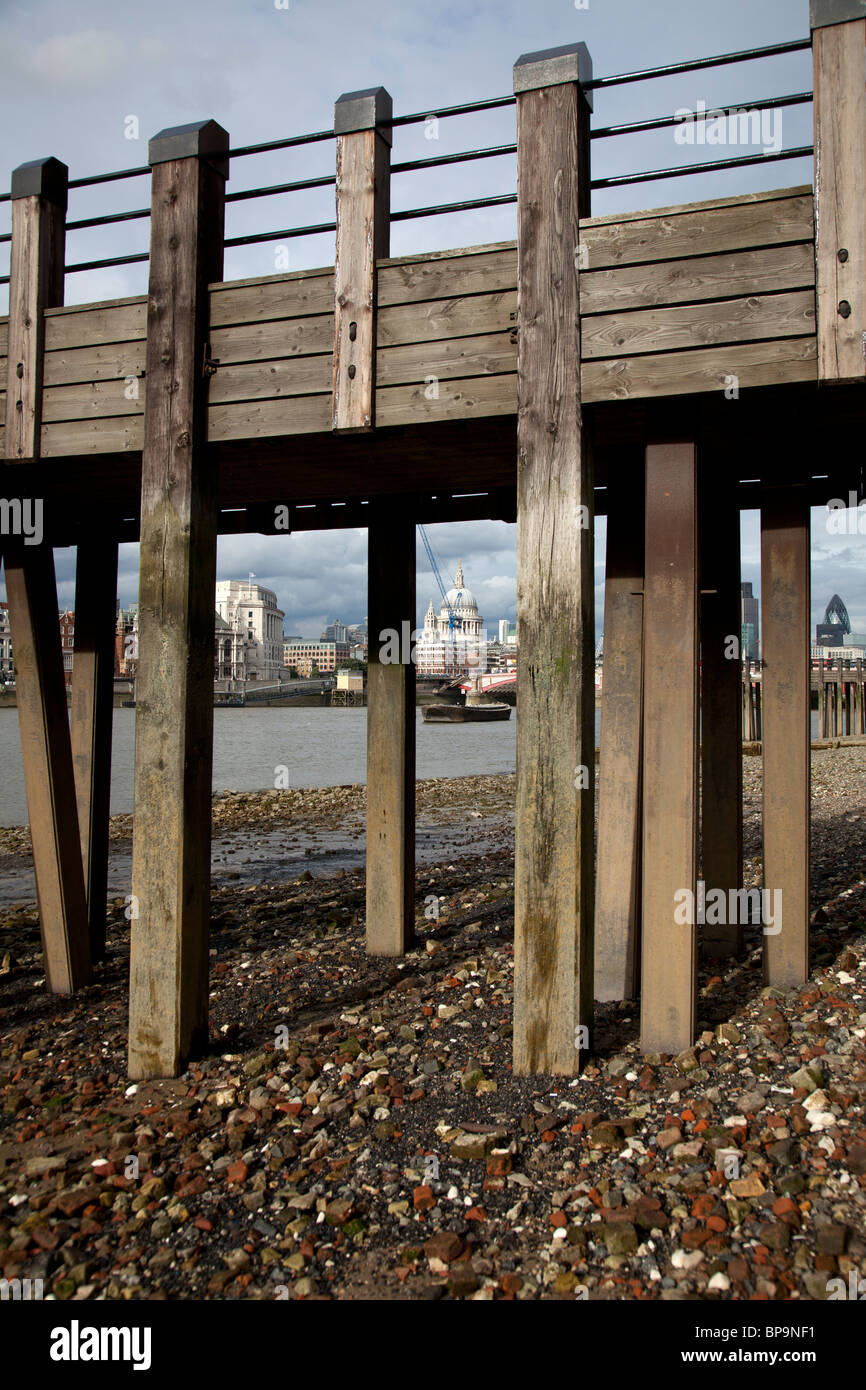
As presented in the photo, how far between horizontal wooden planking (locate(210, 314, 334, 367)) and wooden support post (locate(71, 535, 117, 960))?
3.42 meters

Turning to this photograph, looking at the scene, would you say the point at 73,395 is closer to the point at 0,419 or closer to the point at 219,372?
the point at 0,419

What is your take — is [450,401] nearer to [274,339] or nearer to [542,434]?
[542,434]

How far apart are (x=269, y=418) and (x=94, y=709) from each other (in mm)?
3902

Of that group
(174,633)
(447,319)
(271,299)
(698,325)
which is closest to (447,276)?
(447,319)

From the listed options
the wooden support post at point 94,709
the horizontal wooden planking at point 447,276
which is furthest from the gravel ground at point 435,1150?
the horizontal wooden planking at point 447,276

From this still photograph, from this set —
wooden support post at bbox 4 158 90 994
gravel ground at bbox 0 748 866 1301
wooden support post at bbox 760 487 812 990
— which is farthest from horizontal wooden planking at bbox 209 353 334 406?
gravel ground at bbox 0 748 866 1301

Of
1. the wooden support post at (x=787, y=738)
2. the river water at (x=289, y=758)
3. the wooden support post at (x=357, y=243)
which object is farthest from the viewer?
the river water at (x=289, y=758)

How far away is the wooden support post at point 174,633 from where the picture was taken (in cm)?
543

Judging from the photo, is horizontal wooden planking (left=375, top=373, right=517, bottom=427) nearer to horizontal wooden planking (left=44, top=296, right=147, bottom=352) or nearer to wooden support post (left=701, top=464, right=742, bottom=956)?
horizontal wooden planking (left=44, top=296, right=147, bottom=352)

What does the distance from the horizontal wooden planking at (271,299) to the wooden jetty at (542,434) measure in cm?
2

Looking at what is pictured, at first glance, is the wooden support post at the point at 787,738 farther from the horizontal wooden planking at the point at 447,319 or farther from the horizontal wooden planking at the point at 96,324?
the horizontal wooden planking at the point at 96,324

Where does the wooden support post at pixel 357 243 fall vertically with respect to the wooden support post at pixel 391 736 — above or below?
above

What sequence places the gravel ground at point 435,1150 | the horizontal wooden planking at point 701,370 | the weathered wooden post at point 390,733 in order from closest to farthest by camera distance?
the gravel ground at point 435,1150
the horizontal wooden planking at point 701,370
the weathered wooden post at point 390,733
